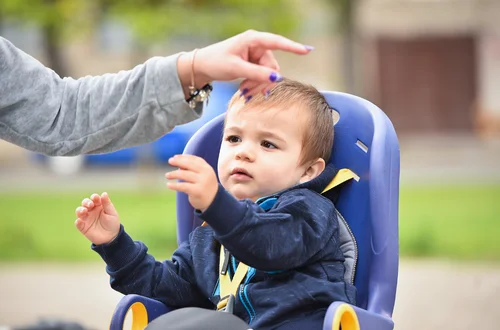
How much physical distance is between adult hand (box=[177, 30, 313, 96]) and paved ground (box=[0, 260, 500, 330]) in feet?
8.76

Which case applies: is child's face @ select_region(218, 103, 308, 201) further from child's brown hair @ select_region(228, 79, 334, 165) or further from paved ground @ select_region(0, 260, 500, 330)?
paved ground @ select_region(0, 260, 500, 330)

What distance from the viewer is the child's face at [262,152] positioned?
2.58m

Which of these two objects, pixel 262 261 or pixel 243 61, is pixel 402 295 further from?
pixel 243 61

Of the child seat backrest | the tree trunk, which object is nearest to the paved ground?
the child seat backrest

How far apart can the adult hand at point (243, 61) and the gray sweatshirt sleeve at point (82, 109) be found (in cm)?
6

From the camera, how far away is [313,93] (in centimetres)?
280

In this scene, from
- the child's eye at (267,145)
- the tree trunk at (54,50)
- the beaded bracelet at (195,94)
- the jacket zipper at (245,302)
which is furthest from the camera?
the tree trunk at (54,50)

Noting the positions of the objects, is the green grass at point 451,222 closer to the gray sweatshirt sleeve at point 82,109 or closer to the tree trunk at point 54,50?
the gray sweatshirt sleeve at point 82,109

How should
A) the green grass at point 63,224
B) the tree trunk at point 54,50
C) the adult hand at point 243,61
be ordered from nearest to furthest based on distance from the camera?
the adult hand at point 243,61
the green grass at point 63,224
the tree trunk at point 54,50

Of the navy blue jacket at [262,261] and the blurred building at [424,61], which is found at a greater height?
the navy blue jacket at [262,261]

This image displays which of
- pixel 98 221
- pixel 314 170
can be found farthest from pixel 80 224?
pixel 314 170

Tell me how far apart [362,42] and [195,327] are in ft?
71.0

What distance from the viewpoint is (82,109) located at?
2.24m

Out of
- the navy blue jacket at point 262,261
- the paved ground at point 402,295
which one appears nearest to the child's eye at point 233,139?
the navy blue jacket at point 262,261
